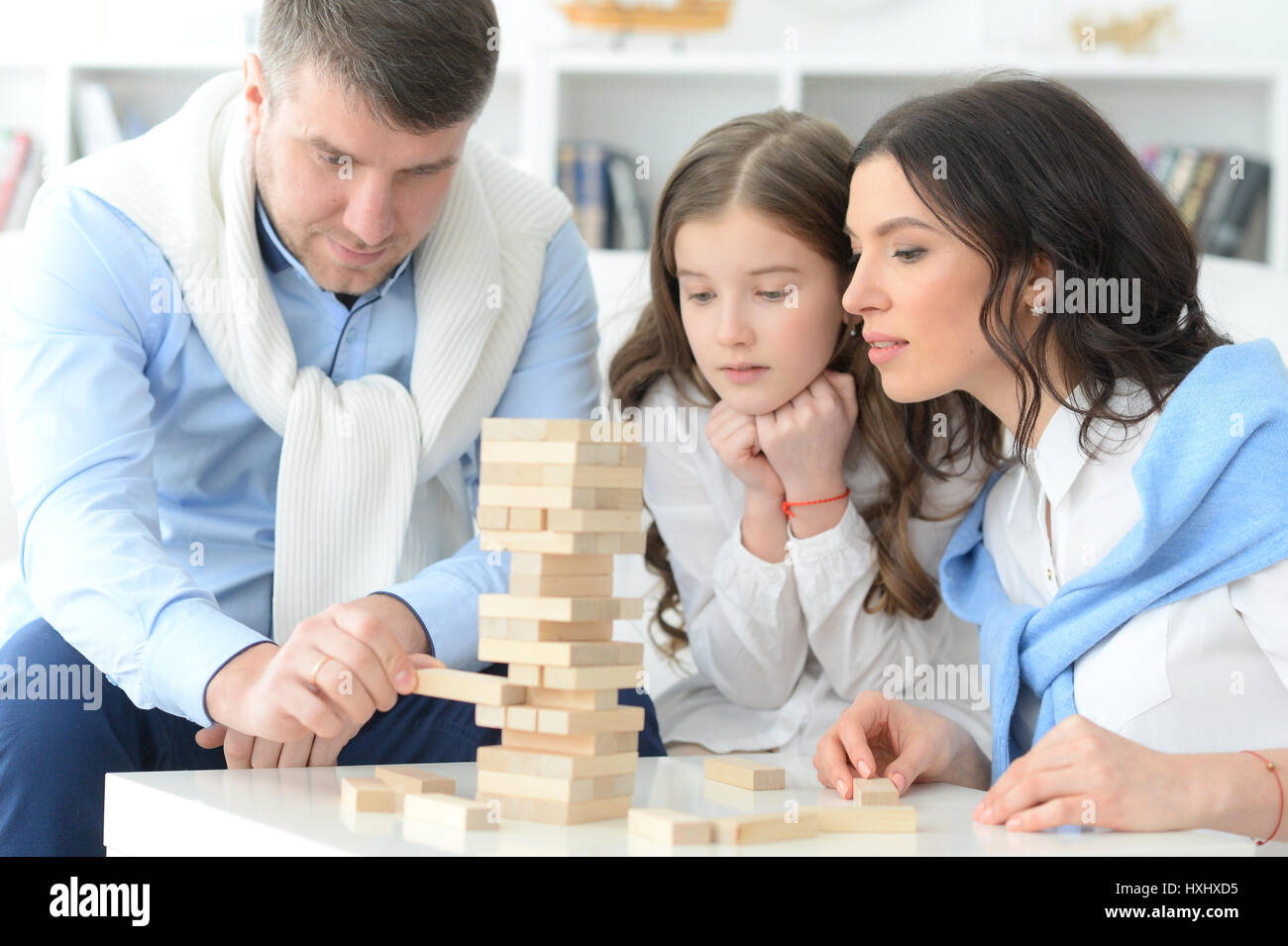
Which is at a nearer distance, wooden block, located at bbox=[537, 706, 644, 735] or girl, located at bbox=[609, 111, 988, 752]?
wooden block, located at bbox=[537, 706, 644, 735]

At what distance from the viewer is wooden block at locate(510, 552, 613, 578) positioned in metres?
0.95

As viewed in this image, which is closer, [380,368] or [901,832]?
[901,832]

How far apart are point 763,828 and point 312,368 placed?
86 cm

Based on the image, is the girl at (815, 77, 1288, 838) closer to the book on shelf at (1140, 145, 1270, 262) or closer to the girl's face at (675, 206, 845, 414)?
the girl's face at (675, 206, 845, 414)

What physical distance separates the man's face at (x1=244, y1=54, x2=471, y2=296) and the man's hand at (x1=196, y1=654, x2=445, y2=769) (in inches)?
20.1

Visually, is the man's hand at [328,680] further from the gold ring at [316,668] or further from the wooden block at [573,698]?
the wooden block at [573,698]

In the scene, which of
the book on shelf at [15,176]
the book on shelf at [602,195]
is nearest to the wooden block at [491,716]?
the book on shelf at [602,195]

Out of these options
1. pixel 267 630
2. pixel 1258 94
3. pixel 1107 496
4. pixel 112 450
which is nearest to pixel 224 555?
pixel 267 630

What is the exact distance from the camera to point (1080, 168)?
1.35 metres

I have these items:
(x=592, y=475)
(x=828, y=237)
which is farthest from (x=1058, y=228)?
(x=592, y=475)

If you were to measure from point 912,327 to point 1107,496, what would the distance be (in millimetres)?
257

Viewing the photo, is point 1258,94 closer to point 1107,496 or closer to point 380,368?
point 1107,496

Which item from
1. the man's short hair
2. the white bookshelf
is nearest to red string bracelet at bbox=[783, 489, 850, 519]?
the man's short hair

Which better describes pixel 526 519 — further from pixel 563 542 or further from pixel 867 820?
pixel 867 820
